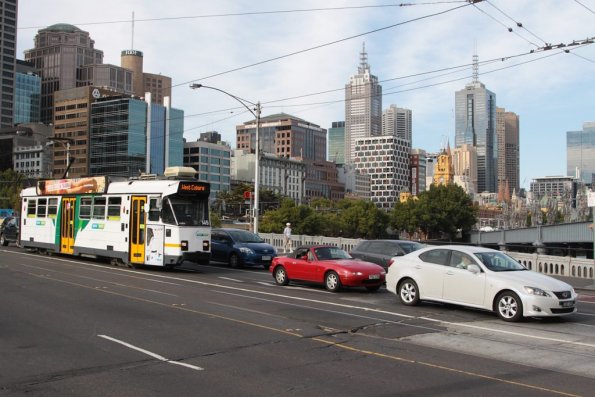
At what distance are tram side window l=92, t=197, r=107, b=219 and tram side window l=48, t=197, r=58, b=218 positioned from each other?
379cm

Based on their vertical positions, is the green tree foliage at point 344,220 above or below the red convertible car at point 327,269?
above

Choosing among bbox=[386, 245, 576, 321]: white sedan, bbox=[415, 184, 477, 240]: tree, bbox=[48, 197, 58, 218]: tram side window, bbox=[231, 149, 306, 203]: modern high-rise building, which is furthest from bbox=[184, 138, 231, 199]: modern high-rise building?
bbox=[386, 245, 576, 321]: white sedan

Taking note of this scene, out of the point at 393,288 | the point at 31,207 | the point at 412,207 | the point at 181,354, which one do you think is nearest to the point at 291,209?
the point at 412,207

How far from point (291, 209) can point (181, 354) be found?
271 feet

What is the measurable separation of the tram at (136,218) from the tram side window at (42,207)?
0.88m

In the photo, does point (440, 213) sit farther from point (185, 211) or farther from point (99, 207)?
point (185, 211)

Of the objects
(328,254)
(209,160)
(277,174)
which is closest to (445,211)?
(328,254)

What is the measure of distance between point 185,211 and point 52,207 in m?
9.57

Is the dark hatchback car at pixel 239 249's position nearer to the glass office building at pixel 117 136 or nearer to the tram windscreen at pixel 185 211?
the tram windscreen at pixel 185 211

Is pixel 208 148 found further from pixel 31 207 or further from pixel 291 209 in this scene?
pixel 31 207

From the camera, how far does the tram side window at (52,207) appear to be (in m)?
27.9

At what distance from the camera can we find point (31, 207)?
30188mm

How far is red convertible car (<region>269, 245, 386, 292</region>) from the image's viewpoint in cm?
1653

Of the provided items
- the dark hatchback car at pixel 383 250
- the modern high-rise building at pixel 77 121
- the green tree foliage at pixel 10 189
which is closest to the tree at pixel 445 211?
the green tree foliage at pixel 10 189
